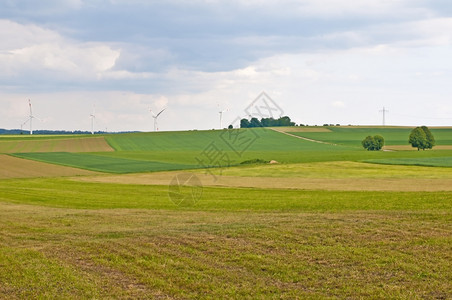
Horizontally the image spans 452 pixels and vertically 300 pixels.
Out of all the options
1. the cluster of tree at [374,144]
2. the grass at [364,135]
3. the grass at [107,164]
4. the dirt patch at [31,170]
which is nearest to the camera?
the dirt patch at [31,170]

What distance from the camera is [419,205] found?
26703 millimetres

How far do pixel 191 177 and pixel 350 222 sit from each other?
A: 4364cm

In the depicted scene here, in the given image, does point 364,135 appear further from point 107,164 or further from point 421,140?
point 107,164

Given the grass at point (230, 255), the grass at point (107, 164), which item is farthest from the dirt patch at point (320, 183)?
the grass at point (230, 255)

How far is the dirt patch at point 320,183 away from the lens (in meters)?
44.4

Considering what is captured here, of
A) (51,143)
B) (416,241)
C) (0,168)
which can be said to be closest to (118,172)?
(0,168)

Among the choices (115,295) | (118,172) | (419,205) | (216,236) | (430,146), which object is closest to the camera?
(115,295)

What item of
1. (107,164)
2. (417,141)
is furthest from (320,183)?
(417,141)

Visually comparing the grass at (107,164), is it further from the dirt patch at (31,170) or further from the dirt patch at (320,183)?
the dirt patch at (320,183)

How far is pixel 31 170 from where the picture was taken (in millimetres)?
71750

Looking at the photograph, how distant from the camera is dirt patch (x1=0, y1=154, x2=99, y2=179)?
219ft

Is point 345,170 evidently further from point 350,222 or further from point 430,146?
point 430,146

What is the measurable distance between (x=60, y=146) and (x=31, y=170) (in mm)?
54957

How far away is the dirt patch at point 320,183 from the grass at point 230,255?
775 inches
